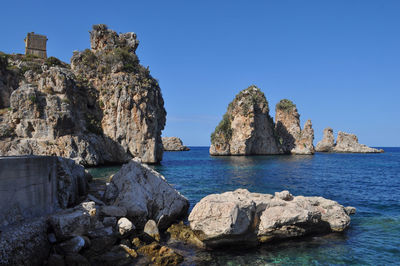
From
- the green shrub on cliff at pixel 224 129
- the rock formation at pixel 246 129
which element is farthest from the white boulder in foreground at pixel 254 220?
the green shrub on cliff at pixel 224 129

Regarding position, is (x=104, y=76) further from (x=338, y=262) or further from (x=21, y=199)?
(x=338, y=262)

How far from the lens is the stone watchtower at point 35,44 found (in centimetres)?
5362

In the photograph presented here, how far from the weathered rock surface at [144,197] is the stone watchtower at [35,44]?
A: 52541 millimetres

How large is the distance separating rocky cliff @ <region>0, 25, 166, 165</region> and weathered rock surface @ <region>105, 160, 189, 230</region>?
23175mm

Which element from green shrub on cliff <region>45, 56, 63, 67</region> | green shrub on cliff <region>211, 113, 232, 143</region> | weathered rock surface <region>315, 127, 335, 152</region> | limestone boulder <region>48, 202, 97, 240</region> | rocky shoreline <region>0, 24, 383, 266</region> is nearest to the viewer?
rocky shoreline <region>0, 24, 383, 266</region>

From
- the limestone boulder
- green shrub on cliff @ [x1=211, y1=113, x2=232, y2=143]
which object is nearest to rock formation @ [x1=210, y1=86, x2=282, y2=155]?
green shrub on cliff @ [x1=211, y1=113, x2=232, y2=143]

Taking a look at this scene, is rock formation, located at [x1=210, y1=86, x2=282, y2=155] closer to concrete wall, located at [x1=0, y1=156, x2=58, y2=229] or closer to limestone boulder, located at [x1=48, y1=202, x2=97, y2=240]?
limestone boulder, located at [x1=48, y1=202, x2=97, y2=240]

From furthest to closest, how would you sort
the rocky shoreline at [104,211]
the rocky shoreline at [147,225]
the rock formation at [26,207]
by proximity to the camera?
1. the rocky shoreline at [147,225]
2. the rocky shoreline at [104,211]
3. the rock formation at [26,207]

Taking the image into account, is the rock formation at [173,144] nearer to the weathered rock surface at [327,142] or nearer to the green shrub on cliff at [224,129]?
the green shrub on cliff at [224,129]

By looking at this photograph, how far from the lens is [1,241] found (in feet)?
22.6

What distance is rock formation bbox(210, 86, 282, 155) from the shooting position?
3201 inches

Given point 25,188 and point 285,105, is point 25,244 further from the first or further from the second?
point 285,105

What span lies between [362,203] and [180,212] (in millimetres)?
12930

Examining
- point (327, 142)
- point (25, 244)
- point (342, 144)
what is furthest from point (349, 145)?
point (25, 244)
